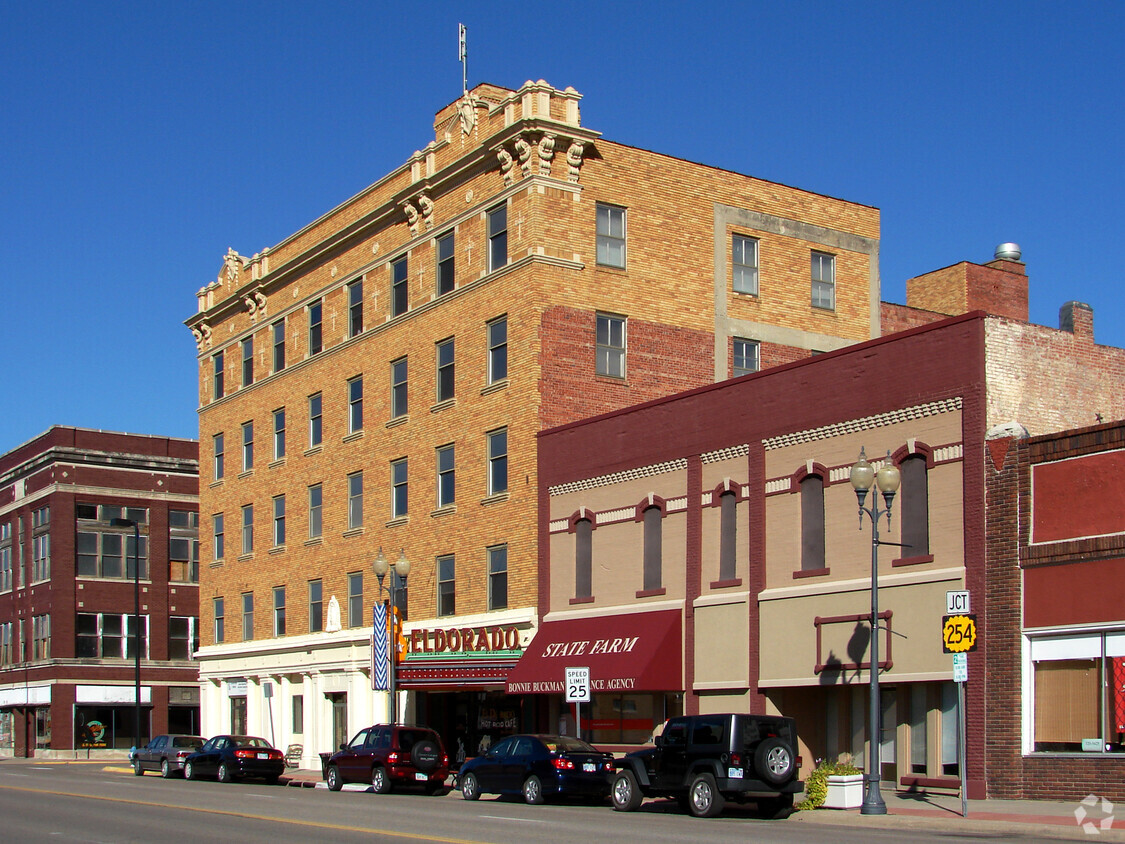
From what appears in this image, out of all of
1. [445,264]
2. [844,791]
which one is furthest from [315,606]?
[844,791]

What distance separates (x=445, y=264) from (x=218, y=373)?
61.3ft

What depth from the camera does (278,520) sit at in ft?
177

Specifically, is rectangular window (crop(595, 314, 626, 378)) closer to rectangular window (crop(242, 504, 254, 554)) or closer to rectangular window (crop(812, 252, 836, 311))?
rectangular window (crop(812, 252, 836, 311))

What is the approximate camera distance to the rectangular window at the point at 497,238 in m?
41.6

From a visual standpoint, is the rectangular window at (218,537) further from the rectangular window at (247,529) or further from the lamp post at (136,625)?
the lamp post at (136,625)

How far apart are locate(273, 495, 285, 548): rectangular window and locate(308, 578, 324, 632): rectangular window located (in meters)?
3.25

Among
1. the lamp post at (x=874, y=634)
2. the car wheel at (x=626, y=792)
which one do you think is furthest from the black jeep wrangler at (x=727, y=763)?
the lamp post at (x=874, y=634)

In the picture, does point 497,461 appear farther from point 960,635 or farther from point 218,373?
point 218,373

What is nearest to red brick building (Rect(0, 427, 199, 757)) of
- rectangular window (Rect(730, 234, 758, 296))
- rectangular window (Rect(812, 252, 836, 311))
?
rectangular window (Rect(730, 234, 758, 296))

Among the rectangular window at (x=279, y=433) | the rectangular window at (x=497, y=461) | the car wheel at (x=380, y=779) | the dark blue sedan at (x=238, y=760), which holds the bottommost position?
the dark blue sedan at (x=238, y=760)

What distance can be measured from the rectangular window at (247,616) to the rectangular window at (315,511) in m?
5.88

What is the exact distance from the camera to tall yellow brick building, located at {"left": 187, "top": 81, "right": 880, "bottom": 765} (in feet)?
132

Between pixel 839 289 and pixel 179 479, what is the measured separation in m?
43.8

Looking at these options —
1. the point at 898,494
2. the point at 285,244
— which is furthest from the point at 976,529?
the point at 285,244
